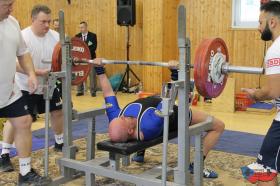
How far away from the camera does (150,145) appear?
293 cm

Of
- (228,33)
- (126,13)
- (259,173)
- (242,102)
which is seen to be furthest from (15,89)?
(228,33)

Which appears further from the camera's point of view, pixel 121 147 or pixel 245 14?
pixel 245 14

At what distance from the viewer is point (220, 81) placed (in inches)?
108

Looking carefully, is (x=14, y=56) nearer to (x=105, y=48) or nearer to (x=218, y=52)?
(x=218, y=52)

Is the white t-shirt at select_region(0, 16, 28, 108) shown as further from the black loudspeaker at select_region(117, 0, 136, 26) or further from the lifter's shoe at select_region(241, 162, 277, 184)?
the black loudspeaker at select_region(117, 0, 136, 26)

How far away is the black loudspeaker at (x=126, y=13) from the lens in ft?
25.9

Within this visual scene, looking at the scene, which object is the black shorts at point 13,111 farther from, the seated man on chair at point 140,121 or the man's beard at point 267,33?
the man's beard at point 267,33

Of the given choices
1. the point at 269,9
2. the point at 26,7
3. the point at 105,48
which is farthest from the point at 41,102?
the point at 26,7

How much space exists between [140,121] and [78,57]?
929 millimetres

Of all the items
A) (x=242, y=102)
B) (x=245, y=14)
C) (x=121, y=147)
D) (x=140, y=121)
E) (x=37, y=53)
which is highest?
(x=245, y=14)

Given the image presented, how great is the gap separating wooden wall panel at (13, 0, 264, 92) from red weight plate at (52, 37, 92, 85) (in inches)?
175

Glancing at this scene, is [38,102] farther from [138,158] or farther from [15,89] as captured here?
[138,158]

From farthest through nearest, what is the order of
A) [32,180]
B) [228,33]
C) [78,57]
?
[228,33], [78,57], [32,180]

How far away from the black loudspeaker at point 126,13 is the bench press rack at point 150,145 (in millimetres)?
4648
